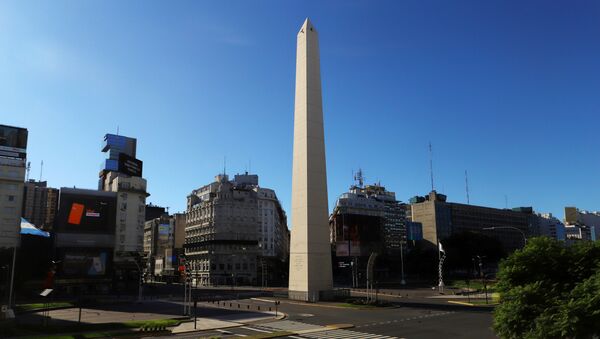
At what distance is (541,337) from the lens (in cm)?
1716

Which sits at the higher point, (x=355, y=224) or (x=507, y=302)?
(x=355, y=224)

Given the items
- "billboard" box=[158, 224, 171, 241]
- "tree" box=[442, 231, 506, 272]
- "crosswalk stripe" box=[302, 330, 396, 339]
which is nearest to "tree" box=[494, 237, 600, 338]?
"crosswalk stripe" box=[302, 330, 396, 339]

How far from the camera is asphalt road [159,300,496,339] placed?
99.1ft

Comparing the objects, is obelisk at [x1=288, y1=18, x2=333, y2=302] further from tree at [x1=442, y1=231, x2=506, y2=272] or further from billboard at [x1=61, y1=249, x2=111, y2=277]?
tree at [x1=442, y1=231, x2=506, y2=272]

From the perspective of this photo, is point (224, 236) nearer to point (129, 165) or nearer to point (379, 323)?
point (129, 165)

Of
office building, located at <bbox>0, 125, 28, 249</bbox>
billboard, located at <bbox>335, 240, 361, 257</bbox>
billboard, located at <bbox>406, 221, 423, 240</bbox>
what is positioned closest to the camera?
office building, located at <bbox>0, 125, 28, 249</bbox>

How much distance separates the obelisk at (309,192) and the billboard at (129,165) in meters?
73.2

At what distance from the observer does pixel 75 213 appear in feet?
334

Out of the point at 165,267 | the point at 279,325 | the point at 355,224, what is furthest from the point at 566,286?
the point at 165,267

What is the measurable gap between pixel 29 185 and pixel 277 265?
118475mm

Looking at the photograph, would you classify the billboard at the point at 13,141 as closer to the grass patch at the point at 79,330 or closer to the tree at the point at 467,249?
the grass patch at the point at 79,330

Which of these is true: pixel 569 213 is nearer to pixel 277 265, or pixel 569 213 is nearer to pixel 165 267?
pixel 277 265

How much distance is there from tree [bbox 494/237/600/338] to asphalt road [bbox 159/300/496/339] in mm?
10242

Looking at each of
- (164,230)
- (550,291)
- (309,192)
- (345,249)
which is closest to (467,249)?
(345,249)
